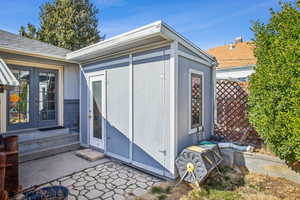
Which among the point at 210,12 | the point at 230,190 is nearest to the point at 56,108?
the point at 230,190

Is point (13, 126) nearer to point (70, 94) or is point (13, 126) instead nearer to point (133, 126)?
point (70, 94)

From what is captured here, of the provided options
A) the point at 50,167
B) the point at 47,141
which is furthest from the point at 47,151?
the point at 50,167

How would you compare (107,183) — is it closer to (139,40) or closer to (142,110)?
(142,110)

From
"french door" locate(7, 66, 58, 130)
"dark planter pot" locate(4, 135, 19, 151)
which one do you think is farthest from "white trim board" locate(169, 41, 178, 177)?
"french door" locate(7, 66, 58, 130)

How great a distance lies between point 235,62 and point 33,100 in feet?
32.0

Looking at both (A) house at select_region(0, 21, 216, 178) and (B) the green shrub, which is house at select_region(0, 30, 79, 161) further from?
(B) the green shrub

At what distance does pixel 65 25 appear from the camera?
1441 cm

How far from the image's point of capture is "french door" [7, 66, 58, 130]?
460cm

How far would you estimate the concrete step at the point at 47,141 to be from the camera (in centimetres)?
421

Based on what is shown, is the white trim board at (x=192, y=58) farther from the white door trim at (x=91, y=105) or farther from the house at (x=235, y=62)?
the house at (x=235, y=62)

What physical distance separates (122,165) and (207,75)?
325cm

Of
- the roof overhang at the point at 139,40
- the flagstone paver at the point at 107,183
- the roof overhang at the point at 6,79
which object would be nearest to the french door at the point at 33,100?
the roof overhang at the point at 139,40

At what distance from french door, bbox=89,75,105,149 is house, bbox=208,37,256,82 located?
5915 millimetres

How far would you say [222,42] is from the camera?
43.5 feet
